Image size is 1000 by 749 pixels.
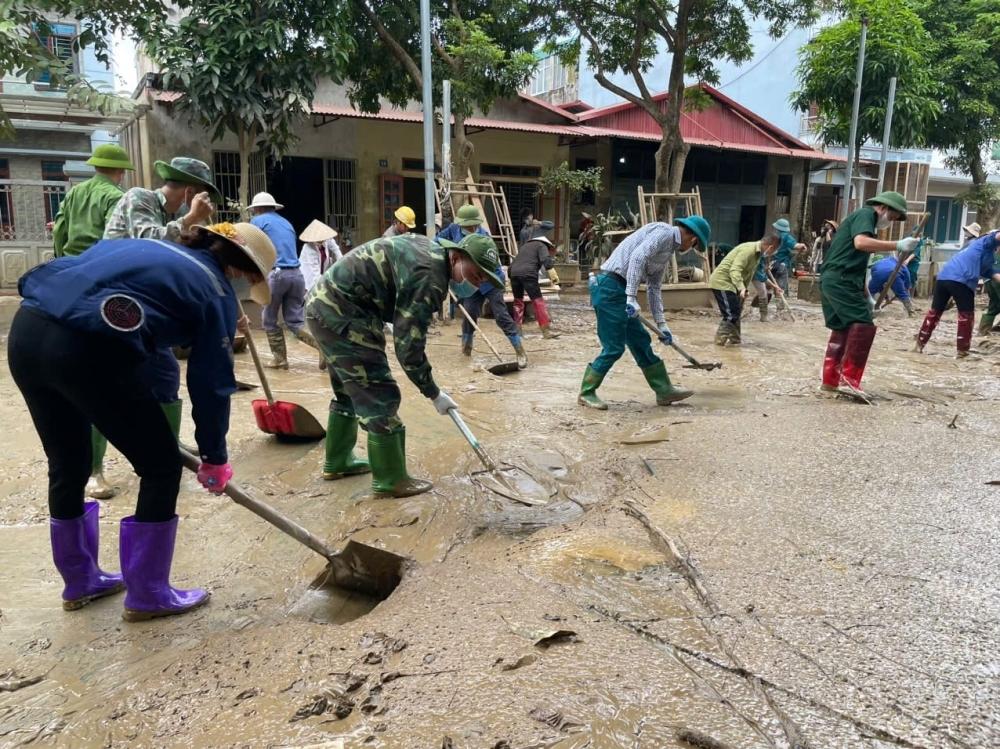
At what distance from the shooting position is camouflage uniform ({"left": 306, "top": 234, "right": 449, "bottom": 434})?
3.36 m

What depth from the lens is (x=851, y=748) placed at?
1.71 meters

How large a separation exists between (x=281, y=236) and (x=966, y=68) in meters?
16.4

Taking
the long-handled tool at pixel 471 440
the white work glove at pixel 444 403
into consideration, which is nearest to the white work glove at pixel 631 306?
the long-handled tool at pixel 471 440

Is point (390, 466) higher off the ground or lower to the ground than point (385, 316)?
lower

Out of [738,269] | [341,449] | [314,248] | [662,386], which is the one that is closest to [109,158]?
[341,449]

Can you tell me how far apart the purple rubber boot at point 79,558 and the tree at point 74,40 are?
18.9 feet

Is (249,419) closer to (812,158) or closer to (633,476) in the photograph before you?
(633,476)

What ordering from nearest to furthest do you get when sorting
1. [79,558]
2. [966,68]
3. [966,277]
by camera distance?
[79,558] < [966,277] < [966,68]

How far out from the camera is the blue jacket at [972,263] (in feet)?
25.1

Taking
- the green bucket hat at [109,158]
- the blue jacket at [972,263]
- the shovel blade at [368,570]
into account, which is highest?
the green bucket hat at [109,158]

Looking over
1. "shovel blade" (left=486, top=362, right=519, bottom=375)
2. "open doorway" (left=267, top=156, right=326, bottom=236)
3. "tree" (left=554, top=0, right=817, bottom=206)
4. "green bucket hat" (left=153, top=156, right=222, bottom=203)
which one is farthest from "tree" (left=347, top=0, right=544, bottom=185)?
"green bucket hat" (left=153, top=156, right=222, bottom=203)

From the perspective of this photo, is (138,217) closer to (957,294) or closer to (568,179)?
(957,294)

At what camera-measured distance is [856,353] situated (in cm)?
543

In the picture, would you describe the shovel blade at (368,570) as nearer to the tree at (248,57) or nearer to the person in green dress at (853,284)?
the person in green dress at (853,284)
